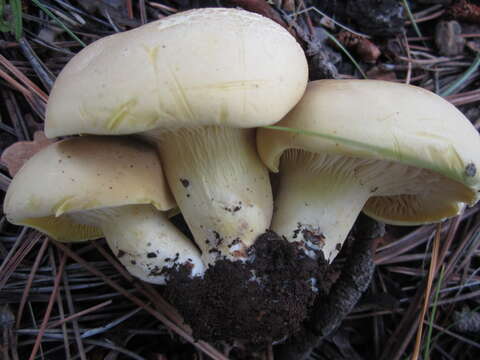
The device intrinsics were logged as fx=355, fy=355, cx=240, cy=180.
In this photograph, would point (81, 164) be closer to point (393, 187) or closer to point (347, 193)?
point (347, 193)

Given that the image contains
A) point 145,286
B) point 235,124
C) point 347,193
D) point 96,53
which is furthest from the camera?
point 145,286

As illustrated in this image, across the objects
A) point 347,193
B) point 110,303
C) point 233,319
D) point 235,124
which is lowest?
point 110,303

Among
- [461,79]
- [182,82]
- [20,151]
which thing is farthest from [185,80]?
[461,79]

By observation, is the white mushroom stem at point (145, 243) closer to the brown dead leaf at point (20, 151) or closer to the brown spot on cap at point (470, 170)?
the brown dead leaf at point (20, 151)

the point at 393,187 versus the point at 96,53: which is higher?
the point at 96,53

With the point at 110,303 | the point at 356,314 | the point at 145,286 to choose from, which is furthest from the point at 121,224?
the point at 356,314

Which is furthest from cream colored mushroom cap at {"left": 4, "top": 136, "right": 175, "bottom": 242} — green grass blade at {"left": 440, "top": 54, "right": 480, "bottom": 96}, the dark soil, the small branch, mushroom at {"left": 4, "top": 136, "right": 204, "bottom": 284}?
green grass blade at {"left": 440, "top": 54, "right": 480, "bottom": 96}
